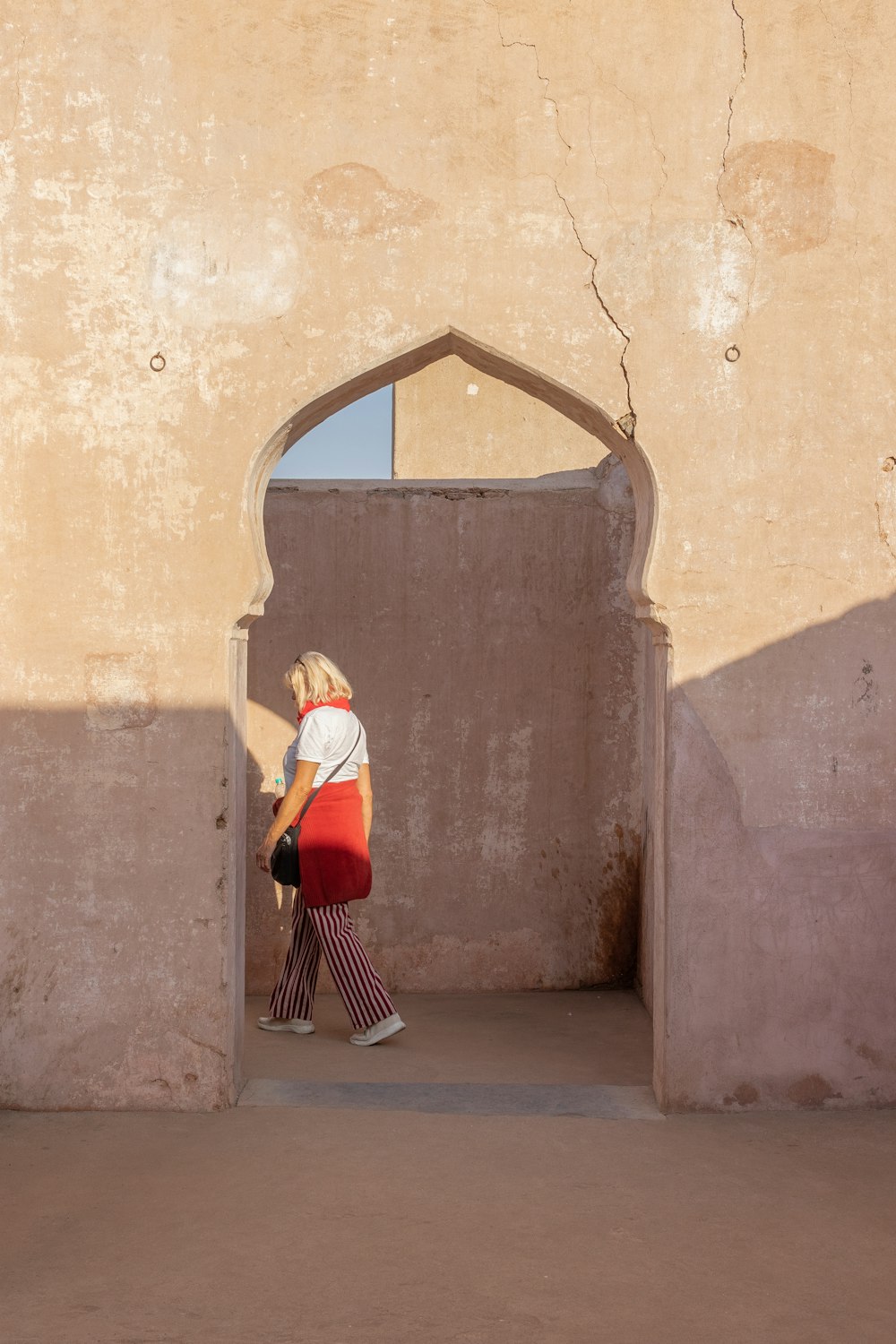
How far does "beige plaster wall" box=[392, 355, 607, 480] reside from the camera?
34.5 ft

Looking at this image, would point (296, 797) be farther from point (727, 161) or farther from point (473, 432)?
point (473, 432)

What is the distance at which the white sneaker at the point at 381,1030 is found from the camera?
5426mm

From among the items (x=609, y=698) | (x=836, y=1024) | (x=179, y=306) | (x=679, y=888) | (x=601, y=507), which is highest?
(x=179, y=306)

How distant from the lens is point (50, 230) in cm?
450

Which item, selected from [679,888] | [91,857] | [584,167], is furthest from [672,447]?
[91,857]

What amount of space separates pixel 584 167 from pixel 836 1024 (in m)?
3.29

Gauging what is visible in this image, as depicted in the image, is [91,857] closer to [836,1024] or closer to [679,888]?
[679,888]

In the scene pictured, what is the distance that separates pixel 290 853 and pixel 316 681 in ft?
2.49

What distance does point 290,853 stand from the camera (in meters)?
5.31

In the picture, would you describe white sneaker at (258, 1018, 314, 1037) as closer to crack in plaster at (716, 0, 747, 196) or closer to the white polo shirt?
the white polo shirt

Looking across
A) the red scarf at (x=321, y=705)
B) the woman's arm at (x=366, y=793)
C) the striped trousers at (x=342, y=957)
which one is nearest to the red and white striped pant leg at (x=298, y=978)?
the striped trousers at (x=342, y=957)

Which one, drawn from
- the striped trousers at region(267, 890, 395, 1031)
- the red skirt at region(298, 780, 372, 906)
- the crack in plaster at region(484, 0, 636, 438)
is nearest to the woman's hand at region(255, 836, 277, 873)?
the red skirt at region(298, 780, 372, 906)

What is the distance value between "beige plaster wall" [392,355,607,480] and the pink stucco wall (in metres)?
3.87

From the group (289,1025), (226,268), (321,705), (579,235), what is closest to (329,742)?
(321,705)
